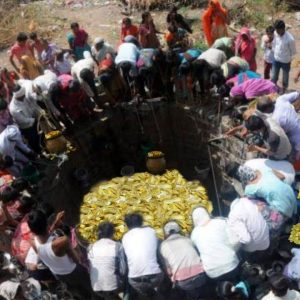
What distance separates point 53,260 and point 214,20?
5987 millimetres

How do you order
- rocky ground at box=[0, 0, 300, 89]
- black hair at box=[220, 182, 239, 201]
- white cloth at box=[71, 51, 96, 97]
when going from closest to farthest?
black hair at box=[220, 182, 239, 201], white cloth at box=[71, 51, 96, 97], rocky ground at box=[0, 0, 300, 89]

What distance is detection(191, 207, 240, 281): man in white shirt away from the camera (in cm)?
512

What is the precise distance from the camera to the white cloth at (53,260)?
203 inches

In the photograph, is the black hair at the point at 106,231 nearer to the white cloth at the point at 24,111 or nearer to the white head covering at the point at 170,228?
the white head covering at the point at 170,228

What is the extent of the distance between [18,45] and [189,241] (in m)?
5.66

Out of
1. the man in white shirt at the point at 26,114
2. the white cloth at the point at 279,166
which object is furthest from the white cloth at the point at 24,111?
the white cloth at the point at 279,166

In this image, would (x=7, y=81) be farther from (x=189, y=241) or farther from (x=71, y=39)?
(x=189, y=241)

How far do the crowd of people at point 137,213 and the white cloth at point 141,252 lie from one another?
13mm

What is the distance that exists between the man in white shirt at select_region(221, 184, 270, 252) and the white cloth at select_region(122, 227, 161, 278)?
98cm

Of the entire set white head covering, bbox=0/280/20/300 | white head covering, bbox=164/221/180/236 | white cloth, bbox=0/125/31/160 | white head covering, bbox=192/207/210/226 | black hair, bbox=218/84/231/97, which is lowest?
white head covering, bbox=0/280/20/300

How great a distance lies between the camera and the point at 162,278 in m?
5.28

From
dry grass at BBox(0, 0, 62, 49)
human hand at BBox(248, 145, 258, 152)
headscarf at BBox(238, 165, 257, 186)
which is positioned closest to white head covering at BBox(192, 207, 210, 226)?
headscarf at BBox(238, 165, 257, 186)

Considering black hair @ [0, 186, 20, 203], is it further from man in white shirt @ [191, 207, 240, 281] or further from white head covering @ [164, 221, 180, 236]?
man in white shirt @ [191, 207, 240, 281]

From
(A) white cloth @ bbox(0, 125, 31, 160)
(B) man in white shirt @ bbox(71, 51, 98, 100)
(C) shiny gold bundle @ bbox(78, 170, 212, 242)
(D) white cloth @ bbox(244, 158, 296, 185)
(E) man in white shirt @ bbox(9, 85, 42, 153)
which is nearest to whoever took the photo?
(D) white cloth @ bbox(244, 158, 296, 185)
